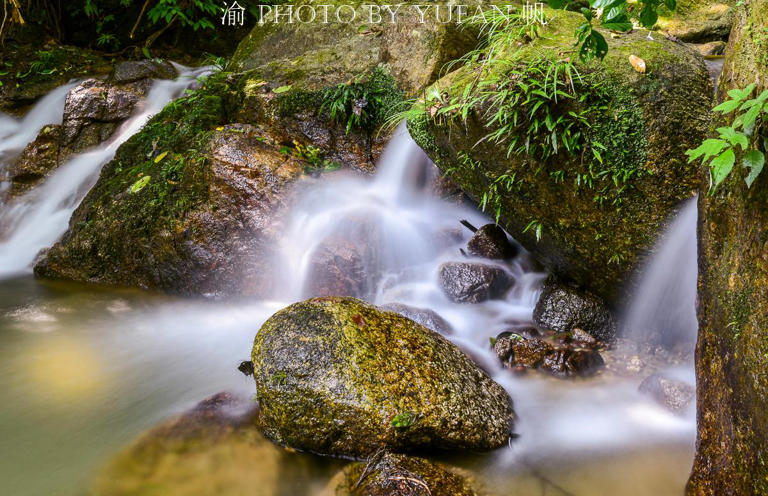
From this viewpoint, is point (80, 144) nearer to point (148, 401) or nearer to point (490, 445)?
point (148, 401)

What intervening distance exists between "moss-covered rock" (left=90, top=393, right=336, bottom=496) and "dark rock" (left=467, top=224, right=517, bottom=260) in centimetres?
301

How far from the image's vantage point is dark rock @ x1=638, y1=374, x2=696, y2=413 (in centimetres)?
336

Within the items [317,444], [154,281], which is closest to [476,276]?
[317,444]

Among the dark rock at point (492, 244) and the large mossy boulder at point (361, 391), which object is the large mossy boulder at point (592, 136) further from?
the large mossy boulder at point (361, 391)

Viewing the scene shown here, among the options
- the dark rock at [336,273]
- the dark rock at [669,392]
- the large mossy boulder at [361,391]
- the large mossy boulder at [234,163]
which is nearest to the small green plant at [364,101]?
the large mossy boulder at [234,163]

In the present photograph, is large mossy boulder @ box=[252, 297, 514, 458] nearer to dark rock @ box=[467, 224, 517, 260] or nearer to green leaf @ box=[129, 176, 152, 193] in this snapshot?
dark rock @ box=[467, 224, 517, 260]

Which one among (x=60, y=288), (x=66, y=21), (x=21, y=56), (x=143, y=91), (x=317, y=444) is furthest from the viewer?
(x=66, y=21)

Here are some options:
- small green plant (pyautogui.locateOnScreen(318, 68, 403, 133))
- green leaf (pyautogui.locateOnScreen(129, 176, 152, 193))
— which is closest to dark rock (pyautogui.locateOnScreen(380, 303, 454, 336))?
small green plant (pyautogui.locateOnScreen(318, 68, 403, 133))

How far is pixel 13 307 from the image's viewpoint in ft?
17.9

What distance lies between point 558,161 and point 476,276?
1.72 metres

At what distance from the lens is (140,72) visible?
30.5 feet

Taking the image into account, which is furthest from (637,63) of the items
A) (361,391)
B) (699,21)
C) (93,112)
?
(93,112)

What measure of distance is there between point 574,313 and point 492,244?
1216 mm

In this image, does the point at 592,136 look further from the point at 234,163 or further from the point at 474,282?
the point at 234,163
